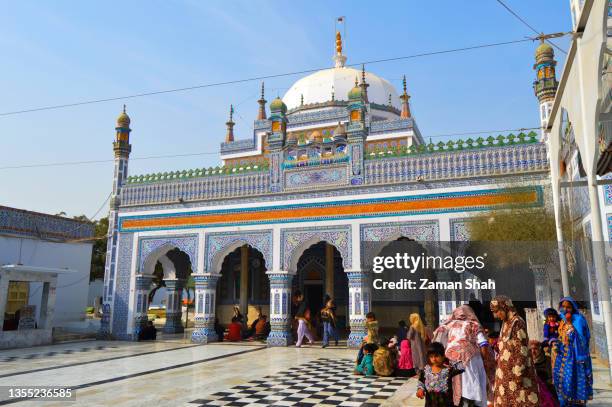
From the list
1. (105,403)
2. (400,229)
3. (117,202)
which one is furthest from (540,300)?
(117,202)

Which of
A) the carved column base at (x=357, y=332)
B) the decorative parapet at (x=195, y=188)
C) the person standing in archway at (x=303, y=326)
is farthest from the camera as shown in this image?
the decorative parapet at (x=195, y=188)

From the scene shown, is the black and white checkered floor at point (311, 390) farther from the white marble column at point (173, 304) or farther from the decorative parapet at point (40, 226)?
the decorative parapet at point (40, 226)

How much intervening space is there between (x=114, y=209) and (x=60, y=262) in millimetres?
2995

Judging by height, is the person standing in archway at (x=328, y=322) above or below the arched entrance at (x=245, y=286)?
below

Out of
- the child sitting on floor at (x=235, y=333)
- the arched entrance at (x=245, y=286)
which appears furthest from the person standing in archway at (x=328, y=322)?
the arched entrance at (x=245, y=286)

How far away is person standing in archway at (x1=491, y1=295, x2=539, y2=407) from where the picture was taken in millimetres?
2979

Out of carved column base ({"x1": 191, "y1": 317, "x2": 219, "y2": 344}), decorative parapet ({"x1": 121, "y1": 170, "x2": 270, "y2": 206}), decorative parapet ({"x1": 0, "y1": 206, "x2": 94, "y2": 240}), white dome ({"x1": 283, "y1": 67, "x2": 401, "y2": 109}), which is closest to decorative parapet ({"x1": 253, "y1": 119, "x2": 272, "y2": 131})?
white dome ({"x1": 283, "y1": 67, "x2": 401, "y2": 109})

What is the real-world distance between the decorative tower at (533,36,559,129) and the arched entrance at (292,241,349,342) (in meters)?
5.48

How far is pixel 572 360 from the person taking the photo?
372 centimetres

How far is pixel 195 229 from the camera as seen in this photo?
34.6ft

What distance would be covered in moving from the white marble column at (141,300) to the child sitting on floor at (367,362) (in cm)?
640

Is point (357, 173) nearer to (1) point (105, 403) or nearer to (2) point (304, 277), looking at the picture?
(2) point (304, 277)

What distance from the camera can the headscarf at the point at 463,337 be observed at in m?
3.37

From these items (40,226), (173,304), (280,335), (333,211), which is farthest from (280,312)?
(40,226)
